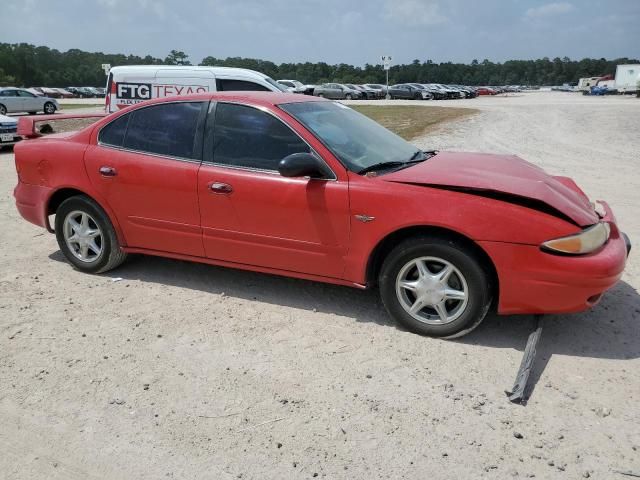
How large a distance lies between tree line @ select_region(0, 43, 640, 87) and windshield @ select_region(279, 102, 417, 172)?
217ft

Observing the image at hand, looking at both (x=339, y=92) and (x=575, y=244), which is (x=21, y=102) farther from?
(x=575, y=244)

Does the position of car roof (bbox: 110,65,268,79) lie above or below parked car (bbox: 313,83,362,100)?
above

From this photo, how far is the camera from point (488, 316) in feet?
13.4

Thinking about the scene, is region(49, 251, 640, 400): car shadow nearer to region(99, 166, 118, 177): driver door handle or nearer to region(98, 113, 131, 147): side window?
region(99, 166, 118, 177): driver door handle

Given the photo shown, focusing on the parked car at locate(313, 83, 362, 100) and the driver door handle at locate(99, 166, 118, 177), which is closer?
the driver door handle at locate(99, 166, 118, 177)

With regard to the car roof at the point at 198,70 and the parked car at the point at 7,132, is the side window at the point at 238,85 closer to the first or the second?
the car roof at the point at 198,70

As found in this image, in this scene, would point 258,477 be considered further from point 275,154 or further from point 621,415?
point 275,154

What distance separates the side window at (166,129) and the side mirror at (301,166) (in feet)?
3.04

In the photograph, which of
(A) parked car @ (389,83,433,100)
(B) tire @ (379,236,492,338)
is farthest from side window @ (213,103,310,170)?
(A) parked car @ (389,83,433,100)

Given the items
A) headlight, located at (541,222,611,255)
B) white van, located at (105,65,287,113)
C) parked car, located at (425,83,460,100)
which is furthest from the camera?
parked car, located at (425,83,460,100)

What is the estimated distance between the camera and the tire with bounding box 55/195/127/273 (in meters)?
4.76

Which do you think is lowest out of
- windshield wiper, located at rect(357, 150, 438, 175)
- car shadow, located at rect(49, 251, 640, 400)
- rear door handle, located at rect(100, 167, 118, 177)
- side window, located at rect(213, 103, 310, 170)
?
car shadow, located at rect(49, 251, 640, 400)

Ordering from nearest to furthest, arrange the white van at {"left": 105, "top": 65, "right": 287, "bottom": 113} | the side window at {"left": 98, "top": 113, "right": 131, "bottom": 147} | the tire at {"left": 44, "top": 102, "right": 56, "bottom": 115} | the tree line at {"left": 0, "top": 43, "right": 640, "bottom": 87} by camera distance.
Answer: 1. the side window at {"left": 98, "top": 113, "right": 131, "bottom": 147}
2. the white van at {"left": 105, "top": 65, "right": 287, "bottom": 113}
3. the tire at {"left": 44, "top": 102, "right": 56, "bottom": 115}
4. the tree line at {"left": 0, "top": 43, "right": 640, "bottom": 87}

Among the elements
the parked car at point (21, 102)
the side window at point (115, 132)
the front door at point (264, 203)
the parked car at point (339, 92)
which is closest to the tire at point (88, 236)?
the side window at point (115, 132)
